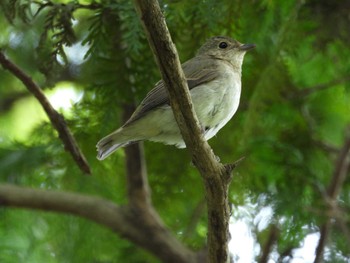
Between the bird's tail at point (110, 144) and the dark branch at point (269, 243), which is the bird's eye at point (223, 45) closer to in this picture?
the bird's tail at point (110, 144)

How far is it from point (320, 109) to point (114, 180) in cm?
171

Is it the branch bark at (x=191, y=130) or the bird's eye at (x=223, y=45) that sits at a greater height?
the bird's eye at (x=223, y=45)

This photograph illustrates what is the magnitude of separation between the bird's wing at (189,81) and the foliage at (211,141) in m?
0.20

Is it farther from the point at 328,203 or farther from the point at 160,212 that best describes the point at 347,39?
the point at 160,212

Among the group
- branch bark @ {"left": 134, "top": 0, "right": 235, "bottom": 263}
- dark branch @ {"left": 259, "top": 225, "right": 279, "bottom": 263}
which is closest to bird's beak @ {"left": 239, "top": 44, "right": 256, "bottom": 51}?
dark branch @ {"left": 259, "top": 225, "right": 279, "bottom": 263}

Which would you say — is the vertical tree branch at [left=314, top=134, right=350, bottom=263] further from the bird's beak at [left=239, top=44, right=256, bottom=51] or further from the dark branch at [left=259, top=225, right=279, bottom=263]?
the bird's beak at [left=239, top=44, right=256, bottom=51]

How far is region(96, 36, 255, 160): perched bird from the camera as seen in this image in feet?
16.0

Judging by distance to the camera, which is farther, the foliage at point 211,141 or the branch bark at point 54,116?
the foliage at point 211,141

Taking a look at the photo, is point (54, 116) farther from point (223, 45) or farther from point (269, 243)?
point (269, 243)

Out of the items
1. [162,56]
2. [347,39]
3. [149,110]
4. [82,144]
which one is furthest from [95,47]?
Answer: [347,39]

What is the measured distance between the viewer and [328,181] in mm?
6238

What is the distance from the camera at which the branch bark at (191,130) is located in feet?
11.1

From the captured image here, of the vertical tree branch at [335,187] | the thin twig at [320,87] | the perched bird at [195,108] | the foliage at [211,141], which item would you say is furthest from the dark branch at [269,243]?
the thin twig at [320,87]

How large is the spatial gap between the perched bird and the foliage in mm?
221
